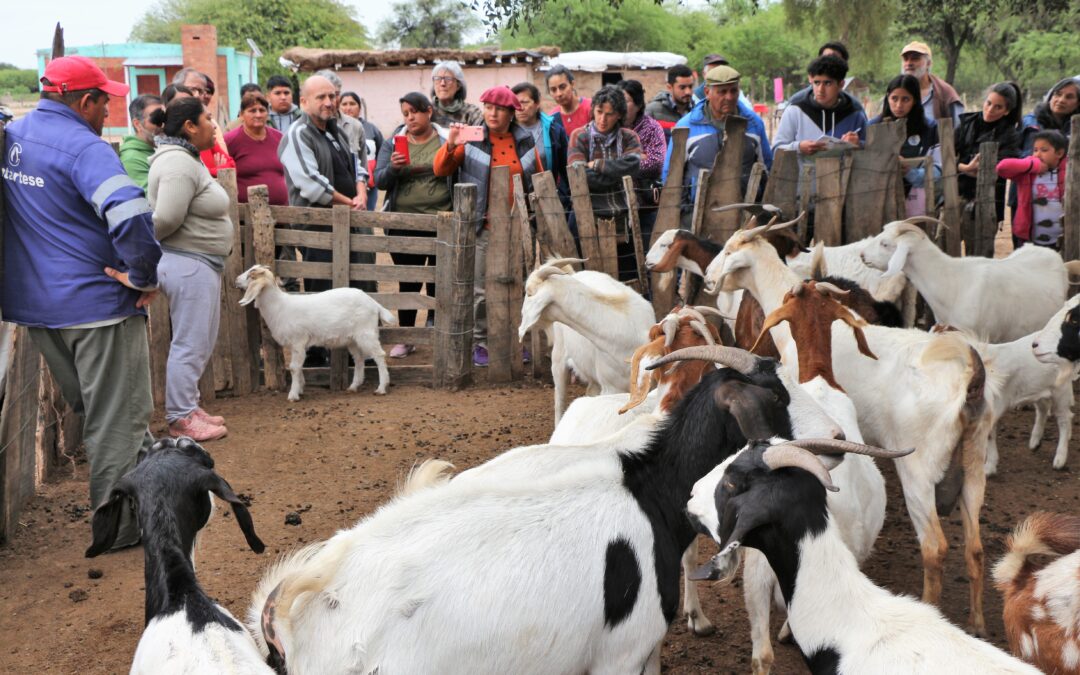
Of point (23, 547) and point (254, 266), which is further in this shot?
point (254, 266)

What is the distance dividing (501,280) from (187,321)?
2.49 metres

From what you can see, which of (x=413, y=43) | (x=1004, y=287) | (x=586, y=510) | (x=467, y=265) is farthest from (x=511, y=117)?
(x=413, y=43)

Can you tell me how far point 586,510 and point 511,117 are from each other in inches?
223

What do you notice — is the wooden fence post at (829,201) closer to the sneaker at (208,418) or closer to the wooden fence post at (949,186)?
the wooden fence post at (949,186)

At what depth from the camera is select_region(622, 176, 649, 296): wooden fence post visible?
771cm

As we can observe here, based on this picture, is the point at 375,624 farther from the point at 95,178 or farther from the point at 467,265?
the point at 467,265

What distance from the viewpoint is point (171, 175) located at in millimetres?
6234

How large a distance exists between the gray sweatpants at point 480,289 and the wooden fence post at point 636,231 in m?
1.17

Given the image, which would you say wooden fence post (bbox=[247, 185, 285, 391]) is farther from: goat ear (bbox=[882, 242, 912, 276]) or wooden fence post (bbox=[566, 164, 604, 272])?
goat ear (bbox=[882, 242, 912, 276])

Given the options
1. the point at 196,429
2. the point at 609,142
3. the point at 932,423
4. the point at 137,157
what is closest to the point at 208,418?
the point at 196,429

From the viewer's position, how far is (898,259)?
6.85m

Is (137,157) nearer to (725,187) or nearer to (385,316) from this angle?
(385,316)

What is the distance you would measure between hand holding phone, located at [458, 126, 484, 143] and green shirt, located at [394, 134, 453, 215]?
1.49 feet

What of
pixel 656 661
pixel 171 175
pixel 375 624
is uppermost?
pixel 171 175
